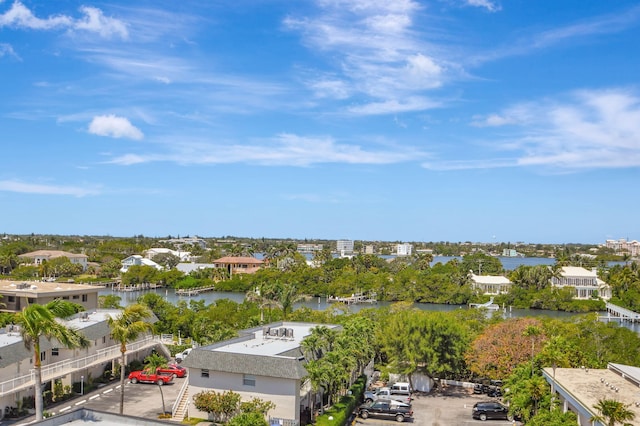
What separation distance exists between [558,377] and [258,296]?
48130 millimetres

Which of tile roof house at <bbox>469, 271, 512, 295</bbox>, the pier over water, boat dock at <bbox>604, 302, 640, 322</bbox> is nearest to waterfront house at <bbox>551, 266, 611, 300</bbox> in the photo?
tile roof house at <bbox>469, 271, 512, 295</bbox>

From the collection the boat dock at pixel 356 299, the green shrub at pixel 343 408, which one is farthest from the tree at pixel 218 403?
the boat dock at pixel 356 299

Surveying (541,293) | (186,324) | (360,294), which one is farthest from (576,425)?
(360,294)

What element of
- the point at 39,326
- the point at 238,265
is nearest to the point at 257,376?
the point at 39,326

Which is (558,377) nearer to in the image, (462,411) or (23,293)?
(462,411)

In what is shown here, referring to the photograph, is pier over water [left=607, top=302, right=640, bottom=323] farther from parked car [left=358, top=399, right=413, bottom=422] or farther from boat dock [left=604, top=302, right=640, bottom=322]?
parked car [left=358, top=399, right=413, bottom=422]

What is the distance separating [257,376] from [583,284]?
380 ft

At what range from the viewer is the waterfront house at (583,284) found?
426ft

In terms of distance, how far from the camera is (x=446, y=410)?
38719 millimetres

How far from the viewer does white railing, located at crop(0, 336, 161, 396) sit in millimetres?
34278

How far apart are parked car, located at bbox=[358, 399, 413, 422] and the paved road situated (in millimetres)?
11860

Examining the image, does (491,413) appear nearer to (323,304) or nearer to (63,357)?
(63,357)

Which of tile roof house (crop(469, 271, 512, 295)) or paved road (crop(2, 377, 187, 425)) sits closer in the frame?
paved road (crop(2, 377, 187, 425))

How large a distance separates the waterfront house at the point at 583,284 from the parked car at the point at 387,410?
337 ft
